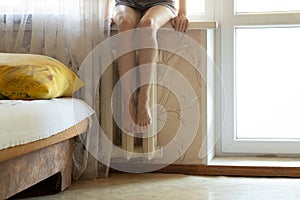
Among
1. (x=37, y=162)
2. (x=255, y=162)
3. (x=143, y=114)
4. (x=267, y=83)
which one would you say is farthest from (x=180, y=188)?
(x=267, y=83)

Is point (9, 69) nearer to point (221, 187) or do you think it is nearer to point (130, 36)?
point (130, 36)

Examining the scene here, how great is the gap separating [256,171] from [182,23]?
0.74 meters

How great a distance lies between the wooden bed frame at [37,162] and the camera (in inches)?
65.1

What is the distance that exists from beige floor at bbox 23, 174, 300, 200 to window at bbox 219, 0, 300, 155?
0.38 meters

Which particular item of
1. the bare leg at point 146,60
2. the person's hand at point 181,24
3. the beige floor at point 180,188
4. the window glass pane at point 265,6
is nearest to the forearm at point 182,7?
the person's hand at point 181,24

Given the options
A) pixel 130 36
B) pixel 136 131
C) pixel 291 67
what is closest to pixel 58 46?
pixel 130 36

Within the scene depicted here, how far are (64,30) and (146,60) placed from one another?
42 centimetres

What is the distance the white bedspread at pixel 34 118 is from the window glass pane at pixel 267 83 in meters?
0.95

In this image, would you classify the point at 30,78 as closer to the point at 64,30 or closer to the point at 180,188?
the point at 64,30

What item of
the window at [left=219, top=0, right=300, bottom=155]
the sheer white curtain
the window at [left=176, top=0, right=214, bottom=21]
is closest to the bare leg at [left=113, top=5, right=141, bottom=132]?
the sheer white curtain

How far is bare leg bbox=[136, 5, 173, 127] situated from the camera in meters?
2.34

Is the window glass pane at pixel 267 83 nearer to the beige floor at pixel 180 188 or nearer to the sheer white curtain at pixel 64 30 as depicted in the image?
the beige floor at pixel 180 188

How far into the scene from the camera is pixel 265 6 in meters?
2.72

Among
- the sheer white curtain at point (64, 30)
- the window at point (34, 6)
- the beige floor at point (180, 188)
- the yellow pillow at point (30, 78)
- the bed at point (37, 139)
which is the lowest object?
the beige floor at point (180, 188)
